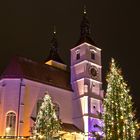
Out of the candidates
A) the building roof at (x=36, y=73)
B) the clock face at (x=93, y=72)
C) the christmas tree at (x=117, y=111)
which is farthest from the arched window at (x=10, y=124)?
the christmas tree at (x=117, y=111)

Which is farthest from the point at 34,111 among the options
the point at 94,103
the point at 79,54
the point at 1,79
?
the point at 79,54

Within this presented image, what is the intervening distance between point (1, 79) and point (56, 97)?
27.7 ft

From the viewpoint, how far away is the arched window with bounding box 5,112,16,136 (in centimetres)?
4288

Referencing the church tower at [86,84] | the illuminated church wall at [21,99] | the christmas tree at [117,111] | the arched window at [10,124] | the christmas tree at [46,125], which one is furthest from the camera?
the church tower at [86,84]

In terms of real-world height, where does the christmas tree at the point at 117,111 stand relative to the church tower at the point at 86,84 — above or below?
below

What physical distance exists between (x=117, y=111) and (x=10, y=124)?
22073 millimetres

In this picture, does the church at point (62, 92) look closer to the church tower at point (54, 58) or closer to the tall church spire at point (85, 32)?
the tall church spire at point (85, 32)

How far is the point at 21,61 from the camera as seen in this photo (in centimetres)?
4881

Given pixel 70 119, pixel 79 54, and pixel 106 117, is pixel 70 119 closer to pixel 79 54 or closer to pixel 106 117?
pixel 79 54

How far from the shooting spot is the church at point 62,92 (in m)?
43.6

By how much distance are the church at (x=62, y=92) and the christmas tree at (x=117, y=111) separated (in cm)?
1558

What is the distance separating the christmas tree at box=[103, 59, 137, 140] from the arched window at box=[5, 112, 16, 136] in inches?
827

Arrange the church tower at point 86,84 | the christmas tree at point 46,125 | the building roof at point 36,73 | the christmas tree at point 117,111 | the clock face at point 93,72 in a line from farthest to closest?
the clock face at point 93,72, the church tower at point 86,84, the building roof at point 36,73, the christmas tree at point 46,125, the christmas tree at point 117,111

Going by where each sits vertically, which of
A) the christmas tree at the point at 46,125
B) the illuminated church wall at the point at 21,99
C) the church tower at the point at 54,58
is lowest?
the christmas tree at the point at 46,125
